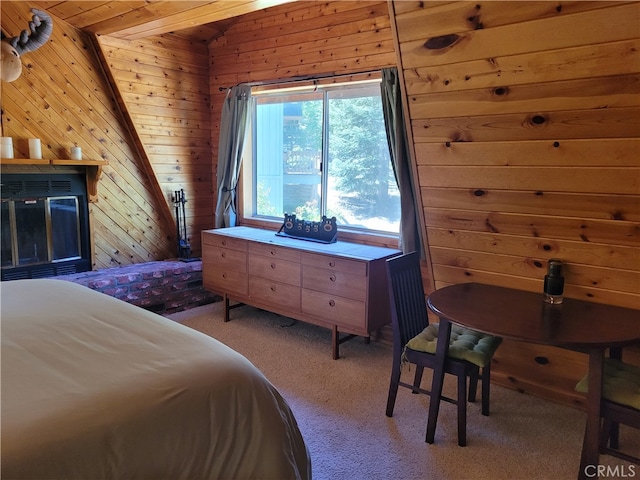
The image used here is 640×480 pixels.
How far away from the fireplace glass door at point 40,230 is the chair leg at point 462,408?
331 centimetres

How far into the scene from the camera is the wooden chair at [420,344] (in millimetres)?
2283

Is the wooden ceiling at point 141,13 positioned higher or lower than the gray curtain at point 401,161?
higher

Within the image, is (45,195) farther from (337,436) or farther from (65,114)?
(337,436)

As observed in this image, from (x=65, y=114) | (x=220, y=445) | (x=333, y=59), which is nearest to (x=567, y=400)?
(x=220, y=445)

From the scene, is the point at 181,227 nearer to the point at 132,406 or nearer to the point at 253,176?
the point at 253,176

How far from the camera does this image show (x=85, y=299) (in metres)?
2.14

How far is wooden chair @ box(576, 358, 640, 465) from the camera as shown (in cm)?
186

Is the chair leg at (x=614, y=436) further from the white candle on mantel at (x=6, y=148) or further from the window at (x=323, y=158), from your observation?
the white candle on mantel at (x=6, y=148)

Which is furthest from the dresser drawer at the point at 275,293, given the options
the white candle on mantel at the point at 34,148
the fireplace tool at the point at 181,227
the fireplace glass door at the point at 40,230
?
the white candle on mantel at the point at 34,148

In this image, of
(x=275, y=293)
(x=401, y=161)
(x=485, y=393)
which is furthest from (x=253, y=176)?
(x=485, y=393)

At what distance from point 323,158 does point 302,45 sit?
94 centimetres

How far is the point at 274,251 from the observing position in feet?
12.0

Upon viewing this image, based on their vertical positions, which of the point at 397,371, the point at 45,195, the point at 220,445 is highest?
the point at 45,195

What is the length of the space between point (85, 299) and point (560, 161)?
224 centimetres
